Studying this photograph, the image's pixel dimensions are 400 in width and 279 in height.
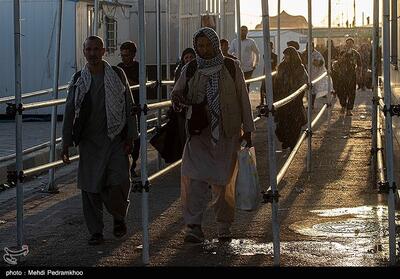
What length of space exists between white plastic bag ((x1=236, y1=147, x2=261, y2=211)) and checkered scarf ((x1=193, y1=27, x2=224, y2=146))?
11.6 inches

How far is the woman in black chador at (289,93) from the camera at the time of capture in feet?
48.7

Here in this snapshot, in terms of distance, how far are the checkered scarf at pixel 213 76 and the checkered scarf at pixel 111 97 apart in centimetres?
68

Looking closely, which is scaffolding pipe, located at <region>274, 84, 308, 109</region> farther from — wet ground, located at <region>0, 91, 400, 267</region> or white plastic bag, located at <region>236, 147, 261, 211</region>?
wet ground, located at <region>0, 91, 400, 267</region>

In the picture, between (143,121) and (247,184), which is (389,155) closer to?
(247,184)

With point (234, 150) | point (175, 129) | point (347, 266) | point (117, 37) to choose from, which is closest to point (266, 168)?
point (175, 129)

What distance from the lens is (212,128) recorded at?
28.2ft

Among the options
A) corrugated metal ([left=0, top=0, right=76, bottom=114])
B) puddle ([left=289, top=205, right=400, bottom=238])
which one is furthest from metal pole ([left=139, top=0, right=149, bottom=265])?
corrugated metal ([left=0, top=0, right=76, bottom=114])

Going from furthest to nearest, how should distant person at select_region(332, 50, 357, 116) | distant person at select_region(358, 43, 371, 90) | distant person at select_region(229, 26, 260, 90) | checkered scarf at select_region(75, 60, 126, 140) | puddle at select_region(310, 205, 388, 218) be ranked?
distant person at select_region(358, 43, 371, 90)
distant person at select_region(332, 50, 357, 116)
distant person at select_region(229, 26, 260, 90)
puddle at select_region(310, 205, 388, 218)
checkered scarf at select_region(75, 60, 126, 140)

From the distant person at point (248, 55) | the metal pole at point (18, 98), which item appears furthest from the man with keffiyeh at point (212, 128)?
the distant person at point (248, 55)

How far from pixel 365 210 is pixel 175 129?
201 centimetres

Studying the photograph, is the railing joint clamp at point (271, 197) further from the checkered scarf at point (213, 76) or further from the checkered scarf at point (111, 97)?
the checkered scarf at point (111, 97)

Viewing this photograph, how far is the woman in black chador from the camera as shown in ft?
48.7

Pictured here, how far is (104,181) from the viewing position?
880 cm

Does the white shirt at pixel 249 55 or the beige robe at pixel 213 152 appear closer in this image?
the beige robe at pixel 213 152
